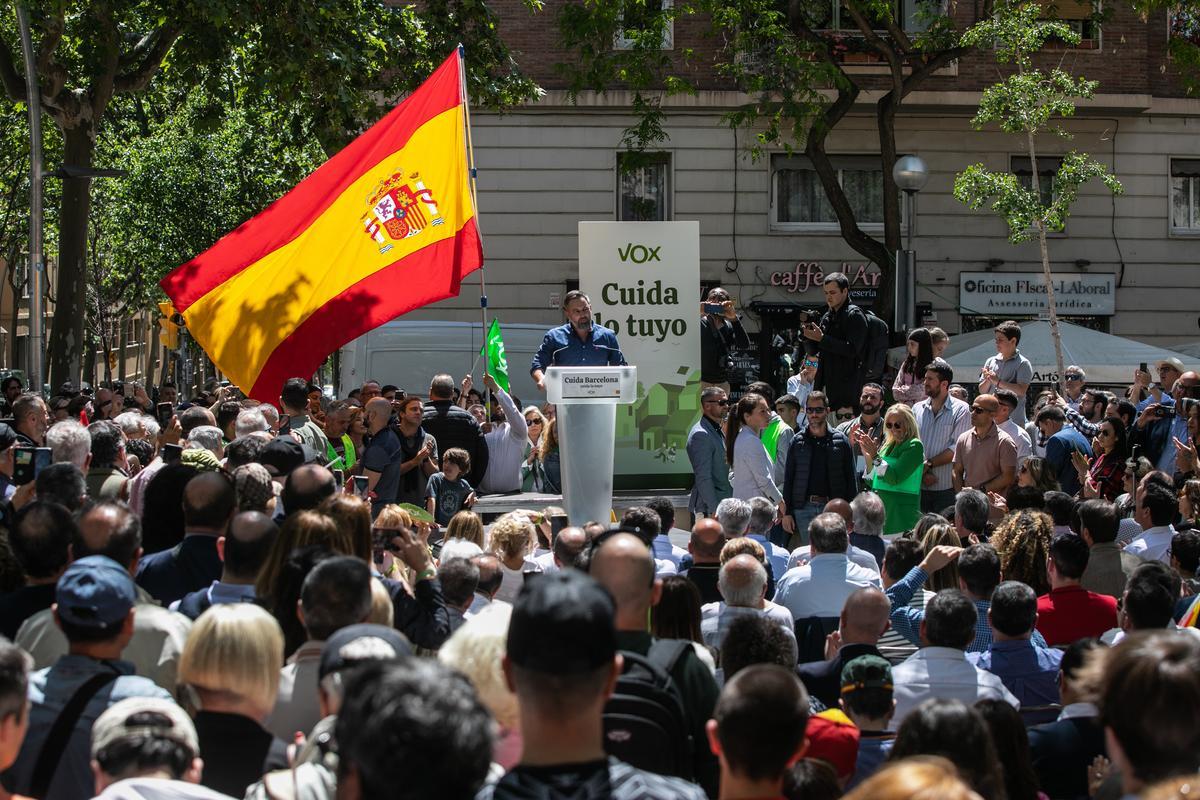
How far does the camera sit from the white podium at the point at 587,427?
945cm

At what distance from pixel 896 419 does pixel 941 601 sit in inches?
199

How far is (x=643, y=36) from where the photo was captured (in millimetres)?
23734

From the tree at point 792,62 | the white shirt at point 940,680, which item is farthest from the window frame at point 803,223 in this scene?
the white shirt at point 940,680

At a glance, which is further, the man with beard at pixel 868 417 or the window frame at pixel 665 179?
the window frame at pixel 665 179

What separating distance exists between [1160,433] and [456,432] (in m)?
5.64

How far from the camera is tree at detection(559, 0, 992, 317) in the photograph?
23.3 meters

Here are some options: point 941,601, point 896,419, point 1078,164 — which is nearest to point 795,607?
point 941,601

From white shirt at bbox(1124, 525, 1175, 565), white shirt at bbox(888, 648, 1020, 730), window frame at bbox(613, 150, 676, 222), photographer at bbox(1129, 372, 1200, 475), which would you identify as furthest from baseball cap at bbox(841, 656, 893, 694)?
window frame at bbox(613, 150, 676, 222)

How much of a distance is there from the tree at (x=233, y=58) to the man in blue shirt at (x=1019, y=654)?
11792mm

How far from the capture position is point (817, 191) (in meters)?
26.8

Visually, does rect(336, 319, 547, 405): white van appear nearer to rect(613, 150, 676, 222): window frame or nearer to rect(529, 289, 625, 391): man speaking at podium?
rect(613, 150, 676, 222): window frame

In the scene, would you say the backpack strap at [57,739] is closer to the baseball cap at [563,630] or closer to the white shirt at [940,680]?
the baseball cap at [563,630]

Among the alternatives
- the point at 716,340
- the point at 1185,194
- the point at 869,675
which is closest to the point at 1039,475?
the point at 716,340

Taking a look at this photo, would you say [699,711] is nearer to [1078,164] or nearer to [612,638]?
[612,638]
